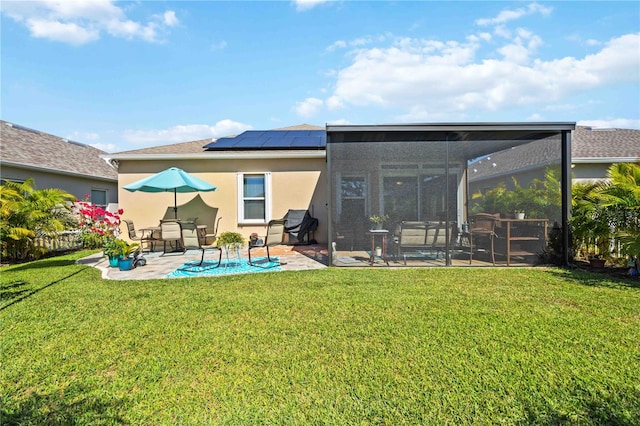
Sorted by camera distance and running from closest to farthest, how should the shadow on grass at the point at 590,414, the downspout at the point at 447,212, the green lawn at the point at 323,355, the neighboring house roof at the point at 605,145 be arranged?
the shadow on grass at the point at 590,414
the green lawn at the point at 323,355
the downspout at the point at 447,212
the neighboring house roof at the point at 605,145

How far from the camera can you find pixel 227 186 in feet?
37.1

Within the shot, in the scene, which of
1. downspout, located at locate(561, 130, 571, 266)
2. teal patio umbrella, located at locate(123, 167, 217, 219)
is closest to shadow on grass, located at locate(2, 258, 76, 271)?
teal patio umbrella, located at locate(123, 167, 217, 219)

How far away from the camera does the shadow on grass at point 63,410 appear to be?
2.22 meters

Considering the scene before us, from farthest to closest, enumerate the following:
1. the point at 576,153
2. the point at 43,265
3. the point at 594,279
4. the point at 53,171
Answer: the point at 53,171 < the point at 576,153 < the point at 43,265 < the point at 594,279

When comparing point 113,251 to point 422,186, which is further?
point 113,251

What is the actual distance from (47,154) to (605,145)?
78.1ft

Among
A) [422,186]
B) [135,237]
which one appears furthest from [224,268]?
[422,186]

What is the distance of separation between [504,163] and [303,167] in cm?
629

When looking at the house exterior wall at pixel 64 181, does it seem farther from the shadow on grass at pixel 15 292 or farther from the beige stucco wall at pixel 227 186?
the shadow on grass at pixel 15 292

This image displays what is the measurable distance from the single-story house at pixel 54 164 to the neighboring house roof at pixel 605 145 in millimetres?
17601

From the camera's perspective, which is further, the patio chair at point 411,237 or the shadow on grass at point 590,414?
the patio chair at point 411,237

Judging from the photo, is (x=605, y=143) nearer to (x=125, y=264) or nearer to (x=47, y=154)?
(x=125, y=264)

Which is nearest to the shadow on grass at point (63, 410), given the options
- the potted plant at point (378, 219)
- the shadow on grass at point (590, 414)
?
the shadow on grass at point (590, 414)

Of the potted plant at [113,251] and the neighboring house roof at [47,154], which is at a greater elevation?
the neighboring house roof at [47,154]
